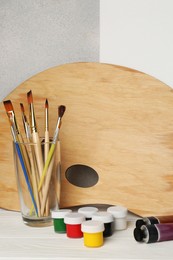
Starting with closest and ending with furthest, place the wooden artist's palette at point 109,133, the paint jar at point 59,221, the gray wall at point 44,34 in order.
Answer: the paint jar at point 59,221, the wooden artist's palette at point 109,133, the gray wall at point 44,34

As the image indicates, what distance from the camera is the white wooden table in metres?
0.67

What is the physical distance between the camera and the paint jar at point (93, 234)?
70 cm

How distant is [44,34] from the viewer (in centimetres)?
100

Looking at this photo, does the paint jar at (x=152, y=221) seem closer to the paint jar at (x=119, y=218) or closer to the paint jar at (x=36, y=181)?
the paint jar at (x=119, y=218)

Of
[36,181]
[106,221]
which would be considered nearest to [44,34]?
[36,181]

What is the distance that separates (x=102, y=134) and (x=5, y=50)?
292 millimetres

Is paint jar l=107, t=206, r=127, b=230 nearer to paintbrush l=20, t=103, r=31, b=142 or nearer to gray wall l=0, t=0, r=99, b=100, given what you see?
paintbrush l=20, t=103, r=31, b=142

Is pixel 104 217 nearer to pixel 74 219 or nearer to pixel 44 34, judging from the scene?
pixel 74 219

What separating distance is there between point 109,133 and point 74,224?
0.22 meters

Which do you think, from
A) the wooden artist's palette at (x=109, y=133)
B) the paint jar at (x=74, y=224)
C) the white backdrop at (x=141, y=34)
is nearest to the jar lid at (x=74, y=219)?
the paint jar at (x=74, y=224)

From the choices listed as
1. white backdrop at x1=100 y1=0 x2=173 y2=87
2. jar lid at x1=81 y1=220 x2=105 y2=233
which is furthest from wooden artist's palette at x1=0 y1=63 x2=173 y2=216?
jar lid at x1=81 y1=220 x2=105 y2=233

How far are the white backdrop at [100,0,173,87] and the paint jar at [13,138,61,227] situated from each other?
0.26m

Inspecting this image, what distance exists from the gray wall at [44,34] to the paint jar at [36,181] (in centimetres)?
24

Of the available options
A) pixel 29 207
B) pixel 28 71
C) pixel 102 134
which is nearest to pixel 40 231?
pixel 29 207
